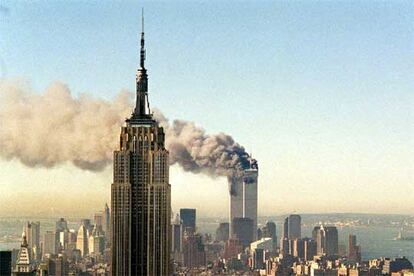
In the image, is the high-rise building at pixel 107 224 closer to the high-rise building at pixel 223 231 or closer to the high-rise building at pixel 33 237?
the high-rise building at pixel 223 231

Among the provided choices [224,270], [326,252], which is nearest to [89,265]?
[224,270]

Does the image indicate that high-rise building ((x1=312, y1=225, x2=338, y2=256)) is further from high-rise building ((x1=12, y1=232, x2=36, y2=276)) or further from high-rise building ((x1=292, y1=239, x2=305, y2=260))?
high-rise building ((x1=12, y1=232, x2=36, y2=276))

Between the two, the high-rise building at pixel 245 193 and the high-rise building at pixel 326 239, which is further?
the high-rise building at pixel 326 239

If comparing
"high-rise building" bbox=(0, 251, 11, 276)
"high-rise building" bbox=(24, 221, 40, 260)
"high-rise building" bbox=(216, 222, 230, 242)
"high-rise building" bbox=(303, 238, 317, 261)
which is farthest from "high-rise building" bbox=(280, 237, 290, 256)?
"high-rise building" bbox=(0, 251, 11, 276)

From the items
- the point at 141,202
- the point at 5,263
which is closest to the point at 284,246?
the point at 141,202

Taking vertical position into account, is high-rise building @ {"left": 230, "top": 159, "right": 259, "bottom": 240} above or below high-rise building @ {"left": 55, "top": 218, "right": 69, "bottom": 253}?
above

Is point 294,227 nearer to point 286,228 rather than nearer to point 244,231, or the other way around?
point 286,228

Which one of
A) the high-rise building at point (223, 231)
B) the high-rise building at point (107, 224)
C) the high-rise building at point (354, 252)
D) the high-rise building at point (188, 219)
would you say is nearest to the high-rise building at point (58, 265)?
the high-rise building at point (107, 224)
